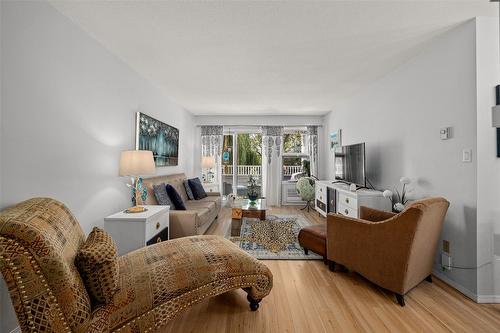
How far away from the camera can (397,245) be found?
193 cm

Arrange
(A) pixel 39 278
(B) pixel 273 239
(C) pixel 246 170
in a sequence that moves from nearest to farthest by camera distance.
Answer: (A) pixel 39 278 → (B) pixel 273 239 → (C) pixel 246 170

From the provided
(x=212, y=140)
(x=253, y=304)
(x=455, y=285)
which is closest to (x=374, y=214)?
(x=455, y=285)

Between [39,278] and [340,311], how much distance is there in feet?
6.51

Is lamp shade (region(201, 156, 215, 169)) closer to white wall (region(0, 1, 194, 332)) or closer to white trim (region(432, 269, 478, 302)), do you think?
white wall (region(0, 1, 194, 332))

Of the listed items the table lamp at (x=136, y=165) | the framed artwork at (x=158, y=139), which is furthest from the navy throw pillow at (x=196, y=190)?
the table lamp at (x=136, y=165)

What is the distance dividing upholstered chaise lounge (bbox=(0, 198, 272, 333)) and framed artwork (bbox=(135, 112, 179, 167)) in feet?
6.00

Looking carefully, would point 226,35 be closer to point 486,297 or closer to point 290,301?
point 290,301

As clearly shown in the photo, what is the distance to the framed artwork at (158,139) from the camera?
3211 millimetres

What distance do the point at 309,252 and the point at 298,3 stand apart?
107 inches

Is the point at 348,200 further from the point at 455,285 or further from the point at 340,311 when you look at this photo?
the point at 340,311

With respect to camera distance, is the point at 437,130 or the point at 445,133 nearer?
the point at 445,133

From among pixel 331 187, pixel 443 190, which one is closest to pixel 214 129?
pixel 331 187

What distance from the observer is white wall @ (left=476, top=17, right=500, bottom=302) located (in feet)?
6.48

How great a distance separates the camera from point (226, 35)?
2219 millimetres
